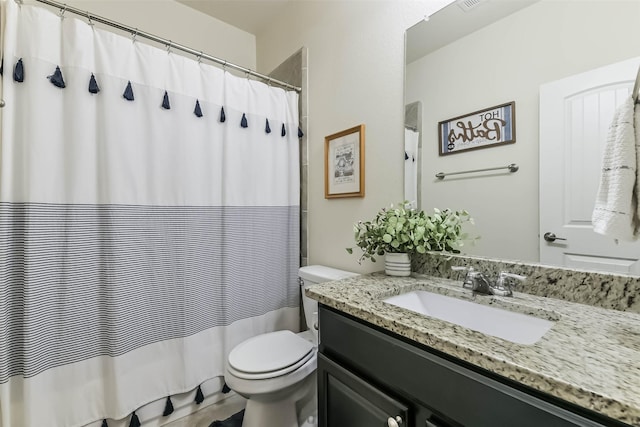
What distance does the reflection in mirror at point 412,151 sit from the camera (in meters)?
1.29

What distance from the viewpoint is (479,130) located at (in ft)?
3.63

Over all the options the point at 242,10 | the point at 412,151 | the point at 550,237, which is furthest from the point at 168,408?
the point at 242,10

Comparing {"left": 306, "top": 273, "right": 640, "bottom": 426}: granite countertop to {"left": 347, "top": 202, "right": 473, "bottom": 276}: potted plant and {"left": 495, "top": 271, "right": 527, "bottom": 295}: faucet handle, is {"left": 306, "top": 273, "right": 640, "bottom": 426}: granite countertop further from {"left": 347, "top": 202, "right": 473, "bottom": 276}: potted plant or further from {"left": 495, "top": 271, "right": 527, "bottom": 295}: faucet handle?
{"left": 347, "top": 202, "right": 473, "bottom": 276}: potted plant

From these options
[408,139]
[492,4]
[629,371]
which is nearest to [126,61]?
[408,139]

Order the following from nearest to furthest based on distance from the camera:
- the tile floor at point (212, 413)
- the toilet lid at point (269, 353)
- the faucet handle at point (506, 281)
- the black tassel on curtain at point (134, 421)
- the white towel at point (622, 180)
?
the white towel at point (622, 180) → the faucet handle at point (506, 281) → the toilet lid at point (269, 353) → the black tassel on curtain at point (134, 421) → the tile floor at point (212, 413)

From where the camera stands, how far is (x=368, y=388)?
2.59 ft

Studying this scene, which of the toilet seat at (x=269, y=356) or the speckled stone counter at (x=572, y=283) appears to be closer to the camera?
the speckled stone counter at (x=572, y=283)

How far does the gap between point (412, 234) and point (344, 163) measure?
64 cm

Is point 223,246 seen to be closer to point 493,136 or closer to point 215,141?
point 215,141

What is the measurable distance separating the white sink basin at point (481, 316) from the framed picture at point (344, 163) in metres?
0.65

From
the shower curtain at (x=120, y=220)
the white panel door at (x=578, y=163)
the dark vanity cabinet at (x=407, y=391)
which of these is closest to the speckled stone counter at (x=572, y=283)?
the white panel door at (x=578, y=163)

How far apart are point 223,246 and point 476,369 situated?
1348 mm

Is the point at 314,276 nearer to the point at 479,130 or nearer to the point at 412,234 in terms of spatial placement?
the point at 412,234

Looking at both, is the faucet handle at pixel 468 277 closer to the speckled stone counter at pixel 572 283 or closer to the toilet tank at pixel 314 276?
the speckled stone counter at pixel 572 283
